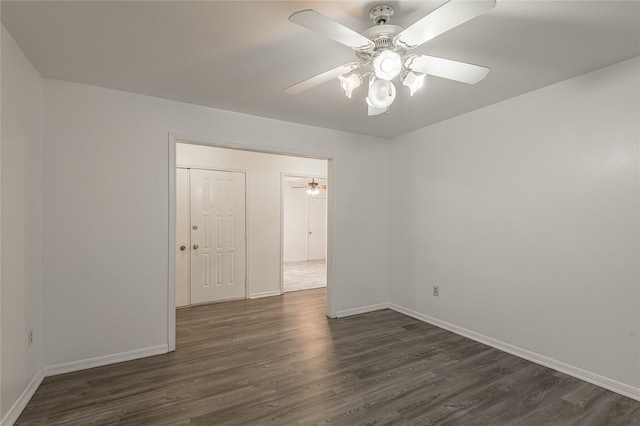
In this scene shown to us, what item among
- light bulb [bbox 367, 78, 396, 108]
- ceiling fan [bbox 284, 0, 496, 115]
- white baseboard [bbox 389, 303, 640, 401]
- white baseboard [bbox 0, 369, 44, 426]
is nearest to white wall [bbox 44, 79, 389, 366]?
white baseboard [bbox 0, 369, 44, 426]

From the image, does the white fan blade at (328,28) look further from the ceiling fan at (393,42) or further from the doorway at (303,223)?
the doorway at (303,223)

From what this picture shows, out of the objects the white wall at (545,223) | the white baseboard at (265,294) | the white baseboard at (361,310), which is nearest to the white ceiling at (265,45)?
the white wall at (545,223)

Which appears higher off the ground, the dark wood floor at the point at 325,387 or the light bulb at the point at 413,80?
the light bulb at the point at 413,80

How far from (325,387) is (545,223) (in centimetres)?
237

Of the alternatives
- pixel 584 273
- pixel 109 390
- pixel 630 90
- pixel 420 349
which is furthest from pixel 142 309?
pixel 630 90

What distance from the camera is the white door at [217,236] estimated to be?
4512mm

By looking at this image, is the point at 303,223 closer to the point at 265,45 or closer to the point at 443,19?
the point at 265,45

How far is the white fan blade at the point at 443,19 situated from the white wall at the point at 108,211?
88.9 inches

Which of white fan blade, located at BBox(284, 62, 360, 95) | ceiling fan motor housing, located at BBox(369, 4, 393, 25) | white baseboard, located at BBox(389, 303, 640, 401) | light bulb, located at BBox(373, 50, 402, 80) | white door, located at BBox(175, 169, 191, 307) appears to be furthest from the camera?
white door, located at BBox(175, 169, 191, 307)

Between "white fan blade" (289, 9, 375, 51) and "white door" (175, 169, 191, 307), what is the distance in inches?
142

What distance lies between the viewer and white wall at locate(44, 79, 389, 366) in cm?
254

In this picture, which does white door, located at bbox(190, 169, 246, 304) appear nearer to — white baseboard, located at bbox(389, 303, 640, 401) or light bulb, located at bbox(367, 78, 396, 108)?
white baseboard, located at bbox(389, 303, 640, 401)

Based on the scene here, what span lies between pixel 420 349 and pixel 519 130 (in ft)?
7.67

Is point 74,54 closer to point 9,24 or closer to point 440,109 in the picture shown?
point 9,24
